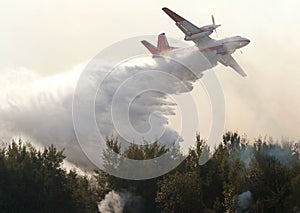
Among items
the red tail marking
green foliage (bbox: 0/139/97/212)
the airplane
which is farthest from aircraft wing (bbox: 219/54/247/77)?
green foliage (bbox: 0/139/97/212)

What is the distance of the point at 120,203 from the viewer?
52500mm

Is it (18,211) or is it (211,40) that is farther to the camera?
(211,40)

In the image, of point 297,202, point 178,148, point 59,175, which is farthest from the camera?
point 178,148

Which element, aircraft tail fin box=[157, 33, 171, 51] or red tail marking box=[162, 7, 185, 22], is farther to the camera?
aircraft tail fin box=[157, 33, 171, 51]

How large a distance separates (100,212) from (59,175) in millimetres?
4662

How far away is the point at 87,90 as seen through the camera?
62.6 m

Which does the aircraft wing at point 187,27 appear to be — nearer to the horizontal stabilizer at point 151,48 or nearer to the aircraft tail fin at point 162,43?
the aircraft tail fin at point 162,43

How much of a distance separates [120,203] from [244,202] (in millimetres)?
9935

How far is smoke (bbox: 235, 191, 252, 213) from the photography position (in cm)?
4766

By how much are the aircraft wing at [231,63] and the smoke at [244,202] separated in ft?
51.2

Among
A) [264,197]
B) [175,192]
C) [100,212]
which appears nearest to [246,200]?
[264,197]

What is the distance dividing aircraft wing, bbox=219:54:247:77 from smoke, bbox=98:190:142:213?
15138 millimetres

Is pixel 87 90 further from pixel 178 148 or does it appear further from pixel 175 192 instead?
pixel 175 192

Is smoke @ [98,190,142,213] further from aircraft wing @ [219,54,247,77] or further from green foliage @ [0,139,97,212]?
aircraft wing @ [219,54,247,77]
